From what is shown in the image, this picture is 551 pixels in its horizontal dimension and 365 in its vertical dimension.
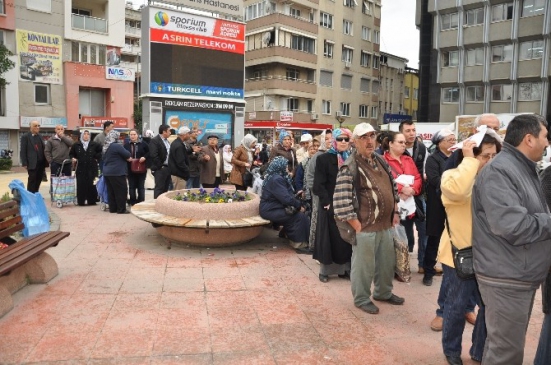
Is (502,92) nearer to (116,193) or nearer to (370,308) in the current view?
(116,193)

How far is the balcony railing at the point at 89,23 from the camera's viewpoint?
30770 mm

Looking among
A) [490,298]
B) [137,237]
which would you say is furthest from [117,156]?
[490,298]

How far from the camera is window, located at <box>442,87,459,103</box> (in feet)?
124

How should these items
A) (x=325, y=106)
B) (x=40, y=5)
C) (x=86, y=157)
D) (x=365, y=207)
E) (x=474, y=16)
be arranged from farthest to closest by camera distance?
(x=325, y=106) → (x=474, y=16) → (x=40, y=5) → (x=86, y=157) → (x=365, y=207)

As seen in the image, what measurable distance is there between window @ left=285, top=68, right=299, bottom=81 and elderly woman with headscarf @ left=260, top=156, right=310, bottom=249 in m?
37.4

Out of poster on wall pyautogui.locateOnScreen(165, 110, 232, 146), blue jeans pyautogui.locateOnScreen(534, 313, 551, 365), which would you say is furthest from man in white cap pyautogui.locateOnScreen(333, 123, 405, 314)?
poster on wall pyautogui.locateOnScreen(165, 110, 232, 146)

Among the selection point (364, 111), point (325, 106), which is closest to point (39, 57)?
point (325, 106)

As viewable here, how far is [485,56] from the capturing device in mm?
35625

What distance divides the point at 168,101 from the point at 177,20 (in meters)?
4.01

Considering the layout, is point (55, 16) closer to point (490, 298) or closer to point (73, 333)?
point (73, 333)

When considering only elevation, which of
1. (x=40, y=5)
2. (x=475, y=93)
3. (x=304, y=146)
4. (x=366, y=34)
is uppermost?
(x=366, y=34)

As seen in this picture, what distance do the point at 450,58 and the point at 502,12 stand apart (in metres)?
4.97

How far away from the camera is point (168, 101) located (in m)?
22.1

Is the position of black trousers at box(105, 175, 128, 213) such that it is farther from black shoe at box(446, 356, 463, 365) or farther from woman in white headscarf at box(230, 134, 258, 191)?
black shoe at box(446, 356, 463, 365)
